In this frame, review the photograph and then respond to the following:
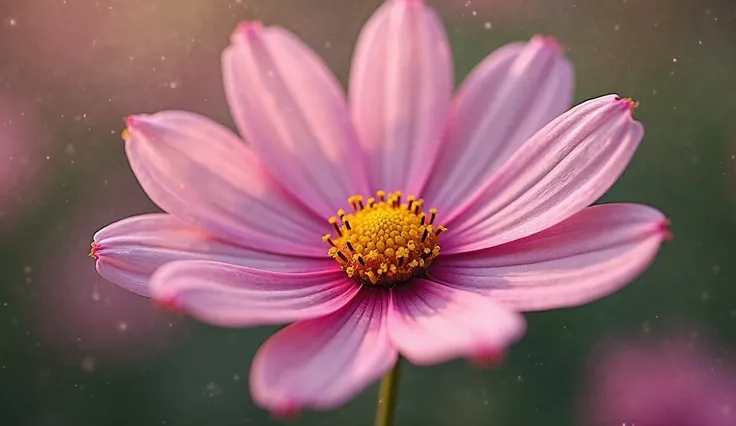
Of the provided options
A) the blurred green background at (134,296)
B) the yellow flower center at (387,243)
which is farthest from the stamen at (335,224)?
the blurred green background at (134,296)

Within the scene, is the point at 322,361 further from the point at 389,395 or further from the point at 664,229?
the point at 664,229

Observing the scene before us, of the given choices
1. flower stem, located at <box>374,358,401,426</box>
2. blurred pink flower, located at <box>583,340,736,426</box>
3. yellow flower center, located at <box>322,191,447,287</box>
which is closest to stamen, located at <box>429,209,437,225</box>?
yellow flower center, located at <box>322,191,447,287</box>

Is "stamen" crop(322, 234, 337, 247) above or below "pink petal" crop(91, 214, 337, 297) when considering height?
below

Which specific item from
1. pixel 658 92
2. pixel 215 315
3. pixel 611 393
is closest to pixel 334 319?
pixel 215 315

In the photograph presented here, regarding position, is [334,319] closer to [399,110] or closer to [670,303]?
[399,110]

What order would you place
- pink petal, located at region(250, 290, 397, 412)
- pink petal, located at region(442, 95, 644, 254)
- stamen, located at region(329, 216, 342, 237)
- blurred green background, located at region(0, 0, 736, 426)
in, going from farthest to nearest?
blurred green background, located at region(0, 0, 736, 426), stamen, located at region(329, 216, 342, 237), pink petal, located at region(442, 95, 644, 254), pink petal, located at region(250, 290, 397, 412)

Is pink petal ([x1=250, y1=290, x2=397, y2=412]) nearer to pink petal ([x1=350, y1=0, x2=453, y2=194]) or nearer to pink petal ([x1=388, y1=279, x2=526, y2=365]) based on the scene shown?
pink petal ([x1=388, y1=279, x2=526, y2=365])
